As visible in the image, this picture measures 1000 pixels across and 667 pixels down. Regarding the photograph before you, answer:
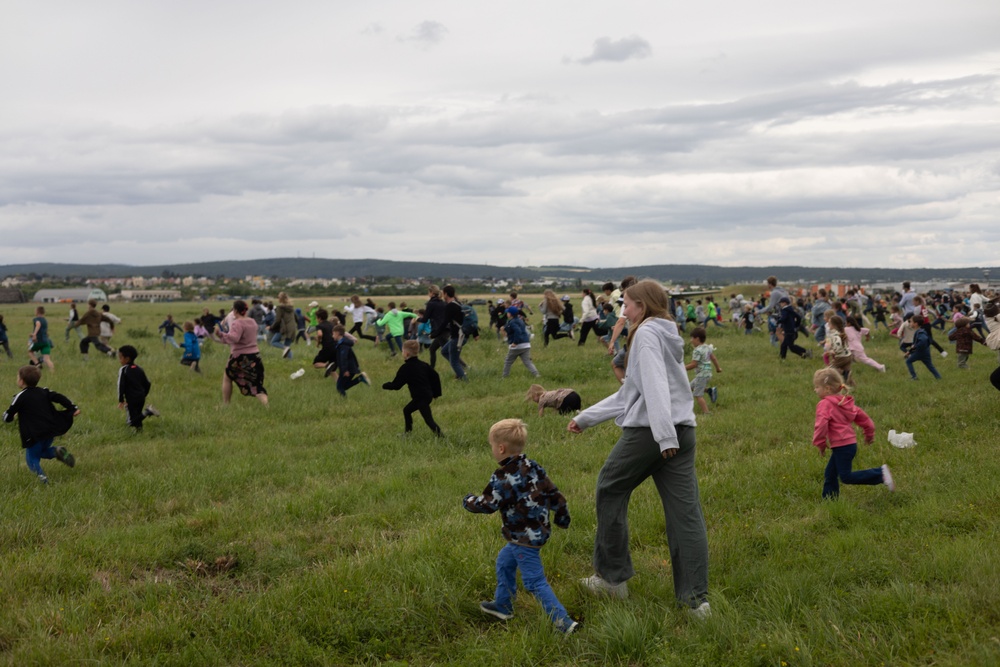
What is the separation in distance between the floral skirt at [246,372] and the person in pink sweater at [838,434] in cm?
959

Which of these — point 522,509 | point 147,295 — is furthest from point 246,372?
point 147,295

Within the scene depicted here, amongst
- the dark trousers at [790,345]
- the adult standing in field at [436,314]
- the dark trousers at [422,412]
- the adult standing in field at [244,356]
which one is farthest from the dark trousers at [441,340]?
the dark trousers at [790,345]

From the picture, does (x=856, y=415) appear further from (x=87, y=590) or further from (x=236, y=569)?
(x=87, y=590)

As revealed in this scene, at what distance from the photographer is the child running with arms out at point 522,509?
4.85 meters

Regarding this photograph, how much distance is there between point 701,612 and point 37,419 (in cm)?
759

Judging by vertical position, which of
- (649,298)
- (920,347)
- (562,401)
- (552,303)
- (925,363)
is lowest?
(562,401)

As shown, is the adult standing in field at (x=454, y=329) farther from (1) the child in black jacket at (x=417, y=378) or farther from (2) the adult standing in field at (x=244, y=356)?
(1) the child in black jacket at (x=417, y=378)

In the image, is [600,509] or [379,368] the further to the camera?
[379,368]

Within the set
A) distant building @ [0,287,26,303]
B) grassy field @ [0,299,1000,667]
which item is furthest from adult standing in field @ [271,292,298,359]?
distant building @ [0,287,26,303]

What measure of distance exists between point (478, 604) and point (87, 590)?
2.87 meters

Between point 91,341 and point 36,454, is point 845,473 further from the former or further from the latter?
point 91,341

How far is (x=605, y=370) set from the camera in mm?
18016

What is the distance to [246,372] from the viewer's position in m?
13.7

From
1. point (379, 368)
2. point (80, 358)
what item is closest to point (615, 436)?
point (379, 368)
